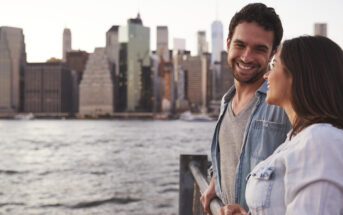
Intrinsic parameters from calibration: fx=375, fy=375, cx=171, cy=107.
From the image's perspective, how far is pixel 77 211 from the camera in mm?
12203

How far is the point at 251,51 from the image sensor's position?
2.29 meters

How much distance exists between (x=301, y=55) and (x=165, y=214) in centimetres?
1116

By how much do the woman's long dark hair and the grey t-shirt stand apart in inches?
33.1

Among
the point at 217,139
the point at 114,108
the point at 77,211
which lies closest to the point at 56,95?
the point at 114,108

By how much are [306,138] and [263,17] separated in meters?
1.31

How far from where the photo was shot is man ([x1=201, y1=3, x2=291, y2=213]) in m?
2.05

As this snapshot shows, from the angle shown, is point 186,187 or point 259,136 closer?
point 259,136

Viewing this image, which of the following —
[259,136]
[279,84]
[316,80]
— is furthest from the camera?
[259,136]

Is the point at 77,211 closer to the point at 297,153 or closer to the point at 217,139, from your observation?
the point at 217,139

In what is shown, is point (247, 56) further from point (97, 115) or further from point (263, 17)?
point (97, 115)

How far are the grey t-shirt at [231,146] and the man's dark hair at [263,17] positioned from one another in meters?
0.44

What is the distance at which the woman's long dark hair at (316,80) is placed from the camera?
1.24 meters

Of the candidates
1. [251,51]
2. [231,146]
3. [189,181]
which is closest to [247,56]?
[251,51]

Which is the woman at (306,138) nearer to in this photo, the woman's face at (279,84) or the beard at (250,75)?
the woman's face at (279,84)
